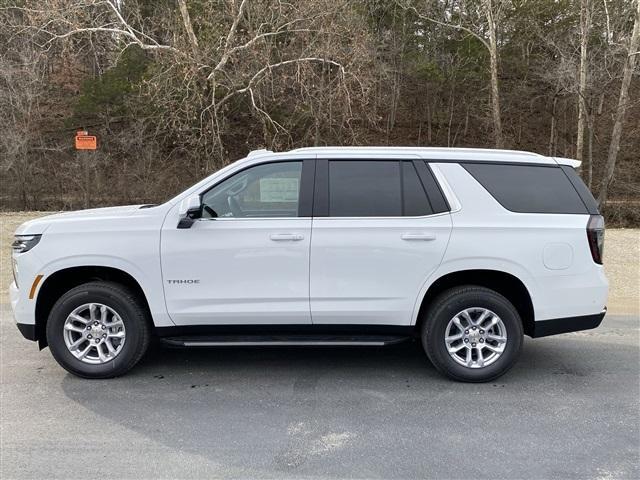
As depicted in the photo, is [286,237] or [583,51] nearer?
[286,237]

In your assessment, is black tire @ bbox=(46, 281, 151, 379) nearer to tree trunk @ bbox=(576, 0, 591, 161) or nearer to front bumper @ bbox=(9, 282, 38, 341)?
front bumper @ bbox=(9, 282, 38, 341)

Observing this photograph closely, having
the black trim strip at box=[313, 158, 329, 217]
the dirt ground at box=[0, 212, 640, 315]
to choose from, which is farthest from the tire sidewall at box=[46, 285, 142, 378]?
the dirt ground at box=[0, 212, 640, 315]

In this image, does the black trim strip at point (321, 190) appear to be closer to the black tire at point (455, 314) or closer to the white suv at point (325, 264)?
the white suv at point (325, 264)

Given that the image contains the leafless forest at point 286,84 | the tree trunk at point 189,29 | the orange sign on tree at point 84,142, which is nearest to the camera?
the orange sign on tree at point 84,142

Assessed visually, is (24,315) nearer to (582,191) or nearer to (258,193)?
(258,193)

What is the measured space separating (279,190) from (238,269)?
30.2 inches

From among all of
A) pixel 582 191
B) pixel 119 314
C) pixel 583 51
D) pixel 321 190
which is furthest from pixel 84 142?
pixel 583 51

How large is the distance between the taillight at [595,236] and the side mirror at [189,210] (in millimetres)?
3187

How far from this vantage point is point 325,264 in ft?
14.4

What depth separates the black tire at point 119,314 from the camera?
14.5 feet

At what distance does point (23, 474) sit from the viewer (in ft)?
10.3

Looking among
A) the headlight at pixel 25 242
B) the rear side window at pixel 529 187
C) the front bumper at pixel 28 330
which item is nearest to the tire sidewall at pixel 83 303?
the front bumper at pixel 28 330

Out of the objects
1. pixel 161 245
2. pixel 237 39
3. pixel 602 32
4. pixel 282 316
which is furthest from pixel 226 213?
pixel 602 32

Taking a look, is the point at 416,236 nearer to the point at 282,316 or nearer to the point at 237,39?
the point at 282,316
